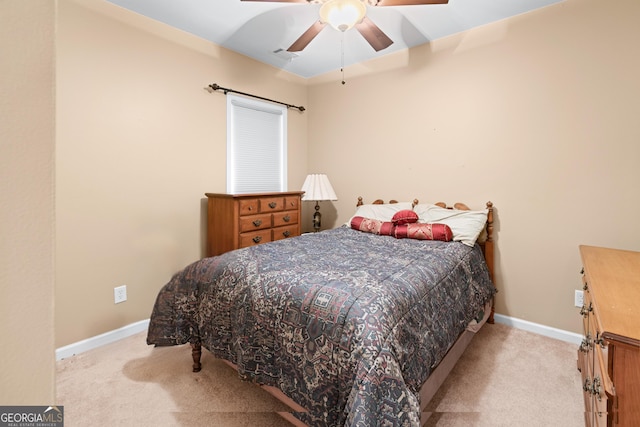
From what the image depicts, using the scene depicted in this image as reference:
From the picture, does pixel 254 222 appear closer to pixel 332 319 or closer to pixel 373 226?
pixel 373 226

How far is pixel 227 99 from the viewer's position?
10.3 ft

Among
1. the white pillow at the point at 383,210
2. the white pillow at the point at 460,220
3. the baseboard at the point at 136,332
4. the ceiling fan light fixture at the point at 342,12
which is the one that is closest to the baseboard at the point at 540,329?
the baseboard at the point at 136,332

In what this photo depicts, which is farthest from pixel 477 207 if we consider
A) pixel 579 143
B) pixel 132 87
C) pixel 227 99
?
pixel 132 87

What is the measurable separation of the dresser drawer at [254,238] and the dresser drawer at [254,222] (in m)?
0.04

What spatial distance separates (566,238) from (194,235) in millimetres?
3272

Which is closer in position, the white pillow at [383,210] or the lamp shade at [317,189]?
the white pillow at [383,210]

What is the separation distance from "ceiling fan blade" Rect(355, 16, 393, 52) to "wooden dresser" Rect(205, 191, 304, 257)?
165cm

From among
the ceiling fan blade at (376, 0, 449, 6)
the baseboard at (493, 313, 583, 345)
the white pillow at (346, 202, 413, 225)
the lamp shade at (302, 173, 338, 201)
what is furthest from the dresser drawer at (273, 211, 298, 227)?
the baseboard at (493, 313, 583, 345)

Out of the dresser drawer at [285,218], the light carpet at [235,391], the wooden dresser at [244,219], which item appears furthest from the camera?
the dresser drawer at [285,218]

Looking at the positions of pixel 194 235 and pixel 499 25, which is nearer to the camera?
Answer: pixel 499 25

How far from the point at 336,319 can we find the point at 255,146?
273 centimetres

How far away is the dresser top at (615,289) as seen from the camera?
2.88ft

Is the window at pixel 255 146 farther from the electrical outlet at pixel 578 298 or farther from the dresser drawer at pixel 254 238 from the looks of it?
the electrical outlet at pixel 578 298

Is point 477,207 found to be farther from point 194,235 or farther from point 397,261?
point 194,235
